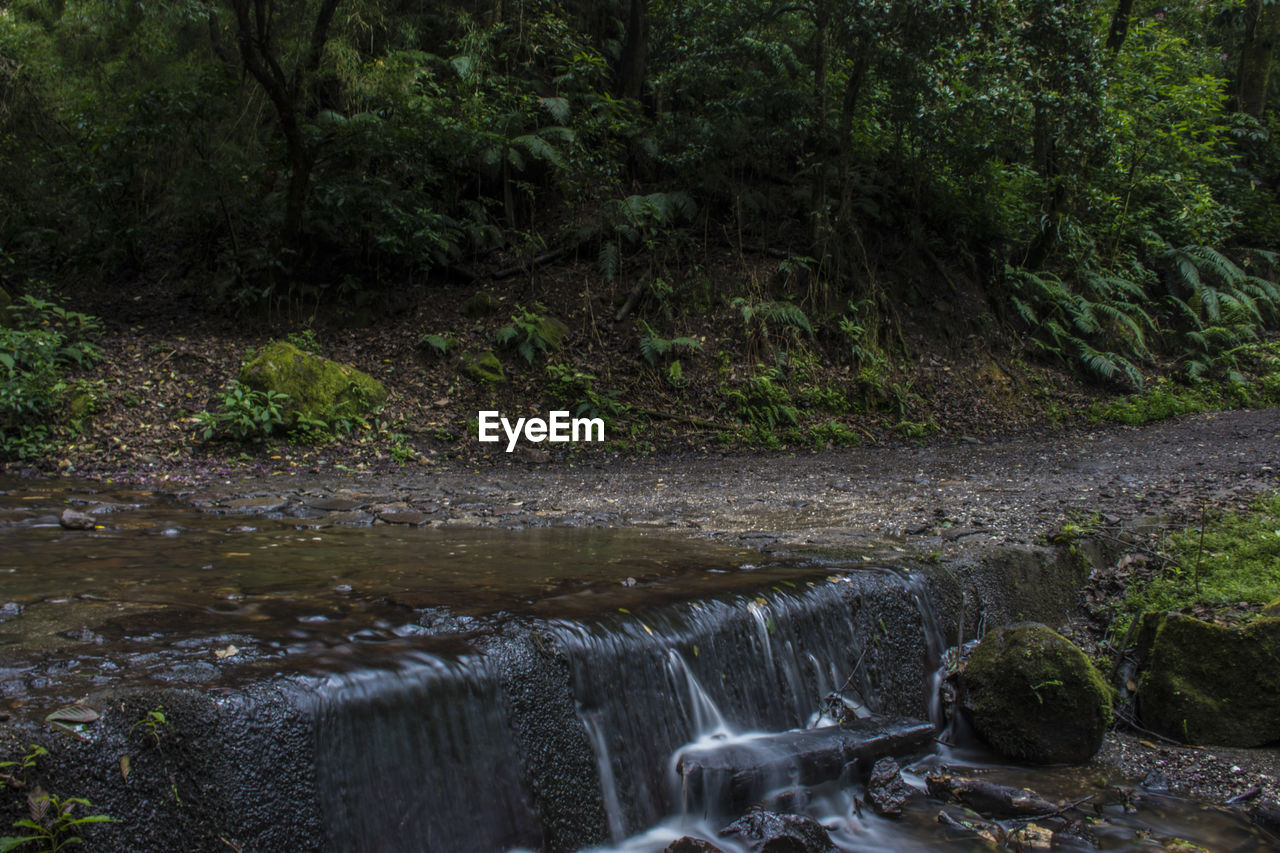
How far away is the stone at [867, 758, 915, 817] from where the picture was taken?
3590mm

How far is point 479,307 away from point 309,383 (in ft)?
11.1

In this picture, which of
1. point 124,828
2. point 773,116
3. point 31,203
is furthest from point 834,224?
point 31,203

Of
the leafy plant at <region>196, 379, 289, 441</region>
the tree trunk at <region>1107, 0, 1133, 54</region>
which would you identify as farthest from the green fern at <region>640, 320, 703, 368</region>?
the tree trunk at <region>1107, 0, 1133, 54</region>

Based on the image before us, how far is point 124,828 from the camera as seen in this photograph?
7.70 ft

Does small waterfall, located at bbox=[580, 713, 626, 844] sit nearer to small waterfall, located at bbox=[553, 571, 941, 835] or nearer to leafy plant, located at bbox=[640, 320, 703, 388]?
small waterfall, located at bbox=[553, 571, 941, 835]

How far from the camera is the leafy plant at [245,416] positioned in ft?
30.2

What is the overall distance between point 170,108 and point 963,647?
42.9 ft

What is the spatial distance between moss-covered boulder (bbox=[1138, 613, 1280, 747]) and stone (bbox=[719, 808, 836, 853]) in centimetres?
215

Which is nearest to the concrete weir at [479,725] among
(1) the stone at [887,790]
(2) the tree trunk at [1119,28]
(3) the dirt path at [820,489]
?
(1) the stone at [887,790]

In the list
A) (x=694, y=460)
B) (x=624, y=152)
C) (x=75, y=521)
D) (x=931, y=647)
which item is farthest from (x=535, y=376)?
(x=931, y=647)

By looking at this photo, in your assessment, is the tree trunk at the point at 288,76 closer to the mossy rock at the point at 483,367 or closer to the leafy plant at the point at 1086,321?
the mossy rock at the point at 483,367

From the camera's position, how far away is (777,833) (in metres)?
3.27

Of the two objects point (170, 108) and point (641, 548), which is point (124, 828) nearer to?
point (641, 548)

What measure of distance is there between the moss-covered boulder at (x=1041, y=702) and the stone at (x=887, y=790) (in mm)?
703
